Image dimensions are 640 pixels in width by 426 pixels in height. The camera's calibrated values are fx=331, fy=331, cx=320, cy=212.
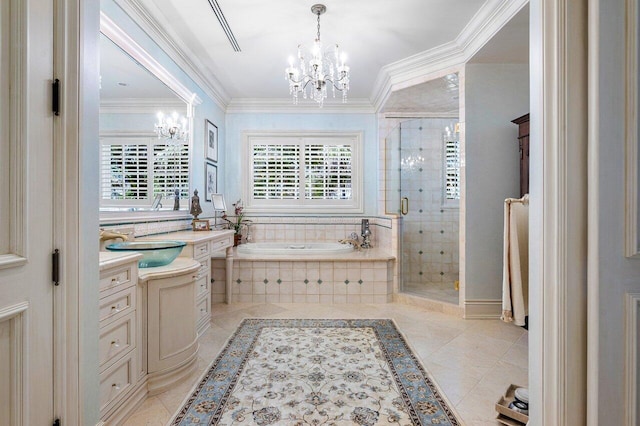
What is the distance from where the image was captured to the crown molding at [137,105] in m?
2.30

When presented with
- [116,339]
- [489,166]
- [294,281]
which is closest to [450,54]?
[489,166]

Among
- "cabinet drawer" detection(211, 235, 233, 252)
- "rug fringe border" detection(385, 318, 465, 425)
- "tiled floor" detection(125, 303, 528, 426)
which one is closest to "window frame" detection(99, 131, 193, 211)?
"cabinet drawer" detection(211, 235, 233, 252)

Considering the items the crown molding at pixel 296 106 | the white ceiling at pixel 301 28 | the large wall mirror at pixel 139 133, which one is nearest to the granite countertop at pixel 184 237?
the large wall mirror at pixel 139 133

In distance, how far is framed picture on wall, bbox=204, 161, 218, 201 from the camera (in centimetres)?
412

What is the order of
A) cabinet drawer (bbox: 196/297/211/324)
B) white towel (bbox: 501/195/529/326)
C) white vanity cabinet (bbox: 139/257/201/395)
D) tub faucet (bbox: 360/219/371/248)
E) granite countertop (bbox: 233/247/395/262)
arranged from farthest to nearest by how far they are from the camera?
tub faucet (bbox: 360/219/371/248) → granite countertop (bbox: 233/247/395/262) → cabinet drawer (bbox: 196/297/211/324) → white towel (bbox: 501/195/529/326) → white vanity cabinet (bbox: 139/257/201/395)

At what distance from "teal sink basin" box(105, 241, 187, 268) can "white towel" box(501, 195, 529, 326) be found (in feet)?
7.01

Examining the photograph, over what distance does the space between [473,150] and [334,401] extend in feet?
8.48

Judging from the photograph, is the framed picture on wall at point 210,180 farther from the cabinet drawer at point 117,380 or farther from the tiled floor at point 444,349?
the cabinet drawer at point 117,380

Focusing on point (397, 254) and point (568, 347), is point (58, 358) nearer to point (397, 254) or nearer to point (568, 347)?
point (568, 347)

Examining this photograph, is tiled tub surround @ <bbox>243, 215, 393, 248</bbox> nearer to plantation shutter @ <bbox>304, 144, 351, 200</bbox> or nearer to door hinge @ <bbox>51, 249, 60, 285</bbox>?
plantation shutter @ <bbox>304, 144, 351, 200</bbox>

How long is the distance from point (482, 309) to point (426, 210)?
150 cm

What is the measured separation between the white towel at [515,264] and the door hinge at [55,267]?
2.26 meters

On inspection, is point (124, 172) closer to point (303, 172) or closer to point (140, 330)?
point (140, 330)

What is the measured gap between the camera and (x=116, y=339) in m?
1.63
